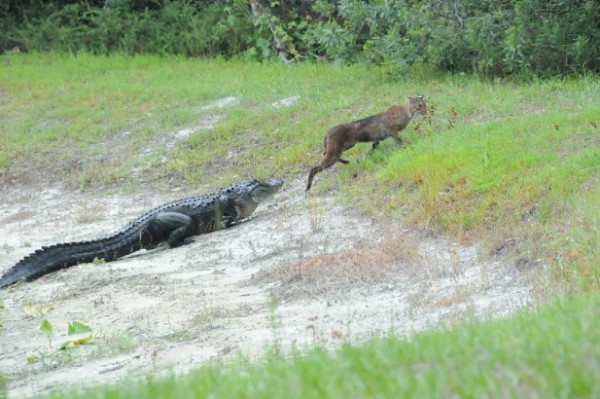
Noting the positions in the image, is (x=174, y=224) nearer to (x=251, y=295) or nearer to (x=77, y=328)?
(x=251, y=295)

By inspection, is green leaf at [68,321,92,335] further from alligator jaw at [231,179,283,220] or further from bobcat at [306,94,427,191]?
bobcat at [306,94,427,191]

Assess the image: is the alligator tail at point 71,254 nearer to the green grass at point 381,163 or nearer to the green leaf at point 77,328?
the green grass at point 381,163

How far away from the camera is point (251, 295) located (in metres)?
10.1

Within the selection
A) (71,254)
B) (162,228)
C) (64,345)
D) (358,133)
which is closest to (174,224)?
(162,228)

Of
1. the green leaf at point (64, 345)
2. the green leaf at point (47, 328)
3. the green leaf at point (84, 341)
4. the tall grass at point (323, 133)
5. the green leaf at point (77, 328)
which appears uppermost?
the green leaf at point (47, 328)

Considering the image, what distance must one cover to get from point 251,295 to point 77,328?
1652mm

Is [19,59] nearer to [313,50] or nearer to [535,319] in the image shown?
[313,50]

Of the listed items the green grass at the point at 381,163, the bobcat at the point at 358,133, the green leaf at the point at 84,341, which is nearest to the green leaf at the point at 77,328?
the green leaf at the point at 84,341

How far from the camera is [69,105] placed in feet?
66.4

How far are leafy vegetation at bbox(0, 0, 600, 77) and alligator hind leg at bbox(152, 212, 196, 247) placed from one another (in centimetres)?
577

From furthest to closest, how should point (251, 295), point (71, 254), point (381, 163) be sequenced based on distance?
point (381, 163), point (71, 254), point (251, 295)

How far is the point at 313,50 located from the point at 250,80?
2756 millimetres

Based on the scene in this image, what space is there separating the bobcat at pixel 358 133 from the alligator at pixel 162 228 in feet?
2.36

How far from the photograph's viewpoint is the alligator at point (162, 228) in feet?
40.6
